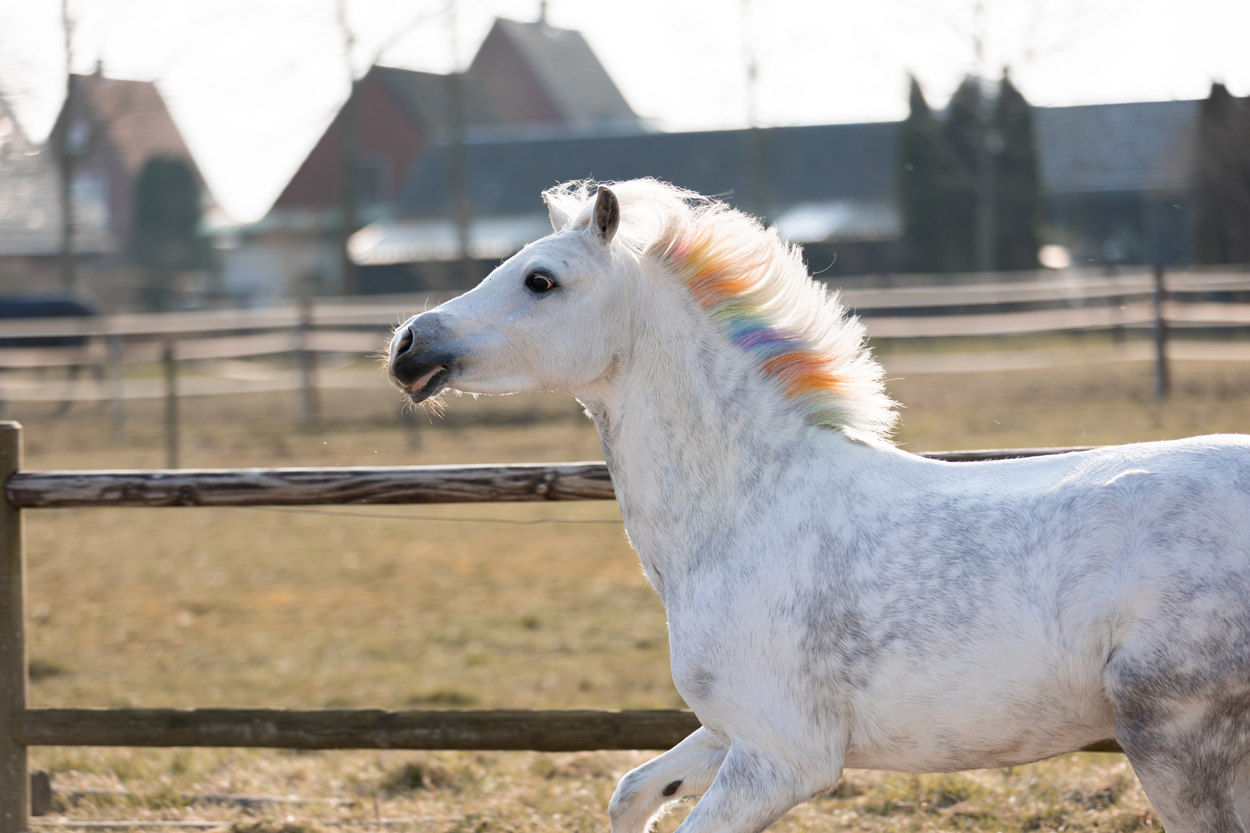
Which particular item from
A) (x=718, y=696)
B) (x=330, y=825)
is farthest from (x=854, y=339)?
(x=330, y=825)

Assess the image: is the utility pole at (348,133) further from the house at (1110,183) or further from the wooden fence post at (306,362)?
the house at (1110,183)

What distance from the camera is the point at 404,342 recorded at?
2645mm

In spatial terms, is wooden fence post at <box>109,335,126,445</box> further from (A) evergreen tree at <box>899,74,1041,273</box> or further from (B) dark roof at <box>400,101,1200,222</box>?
(B) dark roof at <box>400,101,1200,222</box>

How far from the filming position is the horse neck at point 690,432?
2.70 meters

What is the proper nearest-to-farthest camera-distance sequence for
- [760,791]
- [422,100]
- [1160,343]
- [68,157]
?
[760,791], [1160,343], [68,157], [422,100]

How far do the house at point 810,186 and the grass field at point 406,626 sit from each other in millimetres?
14008

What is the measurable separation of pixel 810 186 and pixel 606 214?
106 feet

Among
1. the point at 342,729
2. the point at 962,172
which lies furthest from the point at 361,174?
the point at 342,729

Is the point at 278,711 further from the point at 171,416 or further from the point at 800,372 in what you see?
the point at 171,416

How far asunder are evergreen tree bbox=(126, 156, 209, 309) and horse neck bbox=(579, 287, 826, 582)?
39.8 meters

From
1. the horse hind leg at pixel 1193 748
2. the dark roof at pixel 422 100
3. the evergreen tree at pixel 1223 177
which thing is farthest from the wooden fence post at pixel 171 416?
the dark roof at pixel 422 100

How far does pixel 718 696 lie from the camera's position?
255cm

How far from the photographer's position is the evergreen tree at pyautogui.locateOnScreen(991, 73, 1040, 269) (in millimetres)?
25016

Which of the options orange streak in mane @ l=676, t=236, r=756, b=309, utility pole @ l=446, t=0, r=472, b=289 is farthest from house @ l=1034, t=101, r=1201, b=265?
orange streak in mane @ l=676, t=236, r=756, b=309
